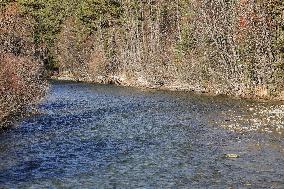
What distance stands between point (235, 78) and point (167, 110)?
1575 centimetres

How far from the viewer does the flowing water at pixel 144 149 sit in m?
22.5

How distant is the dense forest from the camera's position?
5631 centimetres

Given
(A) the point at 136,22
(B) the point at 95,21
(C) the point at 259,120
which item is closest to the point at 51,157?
(C) the point at 259,120

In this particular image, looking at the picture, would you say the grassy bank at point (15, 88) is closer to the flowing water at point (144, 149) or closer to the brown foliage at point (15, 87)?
the brown foliage at point (15, 87)

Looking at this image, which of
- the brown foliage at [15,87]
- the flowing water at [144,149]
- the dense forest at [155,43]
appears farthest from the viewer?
the dense forest at [155,43]

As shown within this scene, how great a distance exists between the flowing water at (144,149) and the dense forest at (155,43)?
5680mm

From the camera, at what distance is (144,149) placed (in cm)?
2916

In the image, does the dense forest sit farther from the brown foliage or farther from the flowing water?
the flowing water

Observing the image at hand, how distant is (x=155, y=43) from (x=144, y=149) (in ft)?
198

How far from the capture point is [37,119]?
135 feet

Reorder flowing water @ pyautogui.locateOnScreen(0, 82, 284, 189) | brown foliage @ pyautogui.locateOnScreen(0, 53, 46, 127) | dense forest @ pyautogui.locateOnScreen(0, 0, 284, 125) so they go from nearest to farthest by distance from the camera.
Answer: flowing water @ pyautogui.locateOnScreen(0, 82, 284, 189) → brown foliage @ pyautogui.locateOnScreen(0, 53, 46, 127) → dense forest @ pyautogui.locateOnScreen(0, 0, 284, 125)

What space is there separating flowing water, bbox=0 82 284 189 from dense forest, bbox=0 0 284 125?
18.6ft

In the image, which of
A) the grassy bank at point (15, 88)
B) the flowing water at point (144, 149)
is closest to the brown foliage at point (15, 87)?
the grassy bank at point (15, 88)

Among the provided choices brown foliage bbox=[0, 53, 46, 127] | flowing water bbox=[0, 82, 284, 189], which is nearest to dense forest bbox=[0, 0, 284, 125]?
brown foliage bbox=[0, 53, 46, 127]
